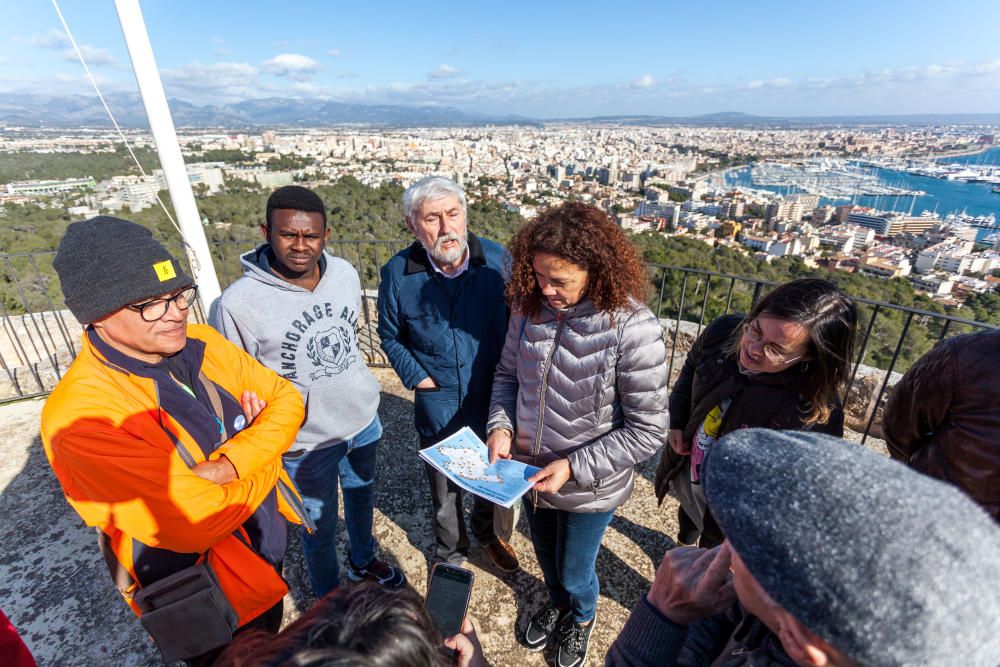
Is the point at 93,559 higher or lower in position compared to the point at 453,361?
lower

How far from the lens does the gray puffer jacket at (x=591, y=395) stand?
1650 mm

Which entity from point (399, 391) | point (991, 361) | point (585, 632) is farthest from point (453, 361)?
point (399, 391)

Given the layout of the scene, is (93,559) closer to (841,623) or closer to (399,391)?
(399,391)

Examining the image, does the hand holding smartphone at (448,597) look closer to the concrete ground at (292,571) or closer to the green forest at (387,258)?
the concrete ground at (292,571)

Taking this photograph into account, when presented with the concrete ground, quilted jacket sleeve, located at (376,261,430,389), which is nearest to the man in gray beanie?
quilted jacket sleeve, located at (376,261,430,389)

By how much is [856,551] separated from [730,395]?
155 centimetres

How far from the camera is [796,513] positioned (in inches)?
20.5

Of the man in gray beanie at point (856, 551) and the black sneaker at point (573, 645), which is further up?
the man in gray beanie at point (856, 551)

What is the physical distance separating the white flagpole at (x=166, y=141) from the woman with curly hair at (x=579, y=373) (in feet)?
5.88

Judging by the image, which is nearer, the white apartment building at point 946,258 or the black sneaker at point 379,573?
the black sneaker at point 379,573

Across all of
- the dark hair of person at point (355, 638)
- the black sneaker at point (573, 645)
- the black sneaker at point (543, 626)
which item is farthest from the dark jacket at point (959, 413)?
the dark hair of person at point (355, 638)

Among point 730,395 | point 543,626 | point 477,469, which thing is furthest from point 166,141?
point 543,626

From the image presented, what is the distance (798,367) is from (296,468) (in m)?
2.31

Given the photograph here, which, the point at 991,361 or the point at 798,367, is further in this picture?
the point at 798,367
